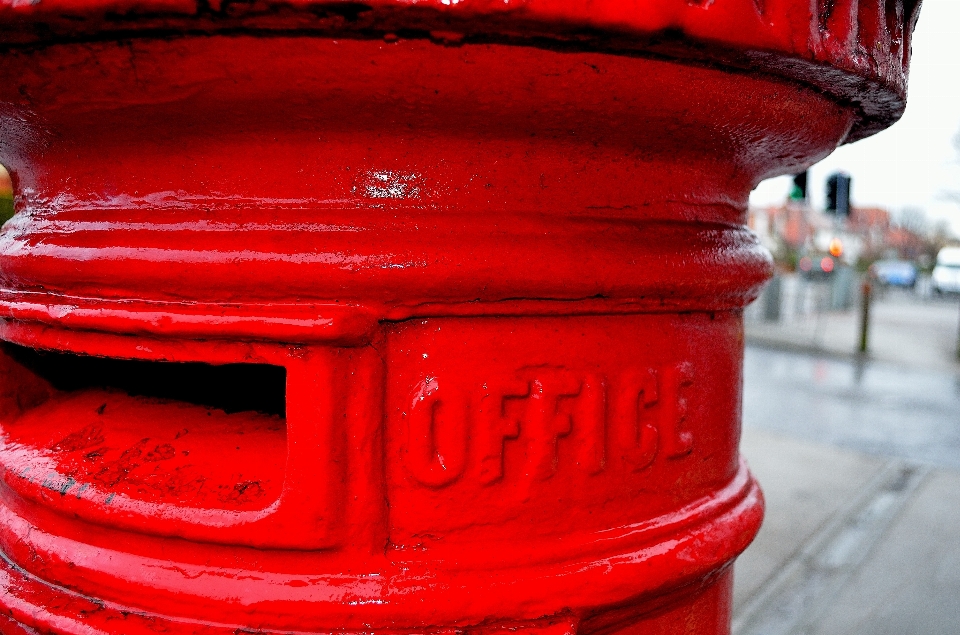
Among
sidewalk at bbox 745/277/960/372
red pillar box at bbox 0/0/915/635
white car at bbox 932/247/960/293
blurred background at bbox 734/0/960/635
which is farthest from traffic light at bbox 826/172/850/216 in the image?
white car at bbox 932/247/960/293

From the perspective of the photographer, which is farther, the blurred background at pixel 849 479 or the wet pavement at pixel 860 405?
the wet pavement at pixel 860 405

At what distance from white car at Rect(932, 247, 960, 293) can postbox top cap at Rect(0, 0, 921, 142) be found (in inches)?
1139

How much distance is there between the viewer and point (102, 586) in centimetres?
73

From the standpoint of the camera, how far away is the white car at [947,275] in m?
24.9

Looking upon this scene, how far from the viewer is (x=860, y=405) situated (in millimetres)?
6562

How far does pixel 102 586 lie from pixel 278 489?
202mm

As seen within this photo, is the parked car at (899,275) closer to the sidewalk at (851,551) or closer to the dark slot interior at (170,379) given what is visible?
the sidewalk at (851,551)

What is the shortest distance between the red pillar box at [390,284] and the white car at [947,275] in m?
28.8

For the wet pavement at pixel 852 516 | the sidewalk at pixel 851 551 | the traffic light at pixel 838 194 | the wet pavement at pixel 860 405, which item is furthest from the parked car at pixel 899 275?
the sidewalk at pixel 851 551

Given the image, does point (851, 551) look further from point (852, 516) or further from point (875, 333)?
point (875, 333)

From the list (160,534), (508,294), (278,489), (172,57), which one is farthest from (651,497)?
(172,57)

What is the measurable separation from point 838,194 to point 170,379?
9107 millimetres

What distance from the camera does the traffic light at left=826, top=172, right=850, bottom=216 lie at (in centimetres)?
A: 863

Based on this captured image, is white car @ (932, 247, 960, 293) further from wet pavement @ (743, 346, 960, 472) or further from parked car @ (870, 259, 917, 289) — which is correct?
wet pavement @ (743, 346, 960, 472)
